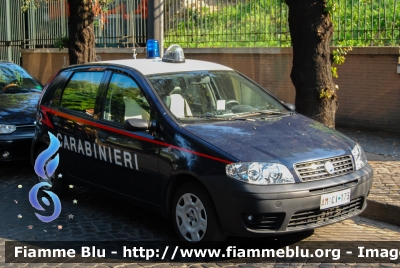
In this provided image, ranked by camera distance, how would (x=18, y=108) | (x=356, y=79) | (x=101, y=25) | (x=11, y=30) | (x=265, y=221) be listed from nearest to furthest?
1. (x=265, y=221)
2. (x=18, y=108)
3. (x=356, y=79)
4. (x=101, y=25)
5. (x=11, y=30)

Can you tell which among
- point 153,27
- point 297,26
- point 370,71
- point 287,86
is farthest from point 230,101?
point 287,86

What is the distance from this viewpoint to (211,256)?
18.1 feet

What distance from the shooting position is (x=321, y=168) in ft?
17.8

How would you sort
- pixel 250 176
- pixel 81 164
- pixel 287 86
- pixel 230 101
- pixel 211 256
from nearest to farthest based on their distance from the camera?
pixel 250 176 → pixel 211 256 → pixel 230 101 → pixel 81 164 → pixel 287 86

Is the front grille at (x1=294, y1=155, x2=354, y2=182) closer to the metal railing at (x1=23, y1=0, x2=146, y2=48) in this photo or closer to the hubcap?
the hubcap

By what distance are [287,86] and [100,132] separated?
6.84 meters

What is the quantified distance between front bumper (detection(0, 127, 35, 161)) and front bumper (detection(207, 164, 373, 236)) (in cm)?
455

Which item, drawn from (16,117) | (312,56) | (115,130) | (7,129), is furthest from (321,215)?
(16,117)

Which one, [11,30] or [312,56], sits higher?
[11,30]

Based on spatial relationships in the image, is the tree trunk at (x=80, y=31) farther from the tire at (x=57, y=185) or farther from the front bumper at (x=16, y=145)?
the tire at (x=57, y=185)

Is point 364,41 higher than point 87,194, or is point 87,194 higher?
point 364,41

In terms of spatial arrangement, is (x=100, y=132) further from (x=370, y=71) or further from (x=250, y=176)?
(x=370, y=71)

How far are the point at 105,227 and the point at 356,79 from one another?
6.69 metres
